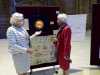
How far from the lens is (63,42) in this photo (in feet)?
17.0

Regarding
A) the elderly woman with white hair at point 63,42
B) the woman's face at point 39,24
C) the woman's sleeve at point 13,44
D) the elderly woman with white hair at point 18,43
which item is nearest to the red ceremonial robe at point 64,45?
the elderly woman with white hair at point 63,42

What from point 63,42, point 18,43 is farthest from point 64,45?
point 18,43

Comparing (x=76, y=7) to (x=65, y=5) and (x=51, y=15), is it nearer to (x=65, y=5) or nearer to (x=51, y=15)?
(x=65, y=5)

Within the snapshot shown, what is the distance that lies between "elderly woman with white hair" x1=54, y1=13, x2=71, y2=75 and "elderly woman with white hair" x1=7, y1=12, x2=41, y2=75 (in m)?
0.77

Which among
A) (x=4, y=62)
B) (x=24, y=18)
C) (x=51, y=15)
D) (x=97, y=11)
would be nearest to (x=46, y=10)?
(x=51, y=15)

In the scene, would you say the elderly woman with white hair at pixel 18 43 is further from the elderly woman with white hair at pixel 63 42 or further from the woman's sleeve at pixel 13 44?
the elderly woman with white hair at pixel 63 42

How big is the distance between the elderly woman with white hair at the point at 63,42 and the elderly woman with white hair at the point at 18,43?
2.53 feet

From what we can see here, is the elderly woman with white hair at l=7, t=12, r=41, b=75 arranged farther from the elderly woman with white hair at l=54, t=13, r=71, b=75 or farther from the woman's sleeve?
the elderly woman with white hair at l=54, t=13, r=71, b=75

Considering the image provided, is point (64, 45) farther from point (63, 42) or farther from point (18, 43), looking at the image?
point (18, 43)

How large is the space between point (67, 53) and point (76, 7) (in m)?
6.47

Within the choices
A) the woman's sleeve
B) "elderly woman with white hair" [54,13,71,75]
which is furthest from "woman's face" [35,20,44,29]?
the woman's sleeve

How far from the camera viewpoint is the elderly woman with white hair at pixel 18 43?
4543 millimetres

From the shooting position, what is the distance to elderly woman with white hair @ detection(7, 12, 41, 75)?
179 inches

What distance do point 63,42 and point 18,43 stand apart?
959 mm
